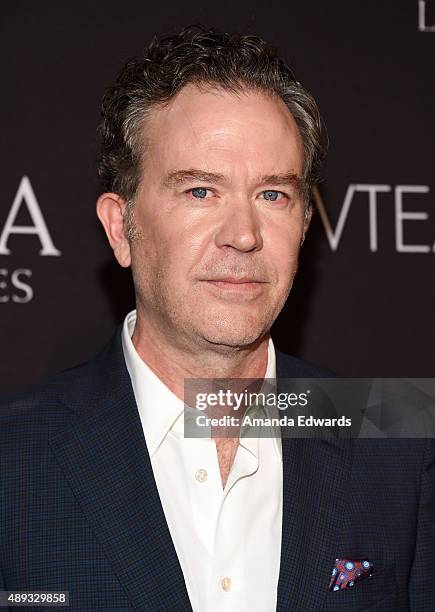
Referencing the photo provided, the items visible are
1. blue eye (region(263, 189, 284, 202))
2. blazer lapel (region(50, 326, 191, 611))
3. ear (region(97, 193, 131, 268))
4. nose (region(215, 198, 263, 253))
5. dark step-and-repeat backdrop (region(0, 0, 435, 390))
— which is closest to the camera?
blazer lapel (region(50, 326, 191, 611))

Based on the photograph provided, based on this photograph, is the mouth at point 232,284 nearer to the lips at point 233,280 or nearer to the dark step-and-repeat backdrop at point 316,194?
the lips at point 233,280

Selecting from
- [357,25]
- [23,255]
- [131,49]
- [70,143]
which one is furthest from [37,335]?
[357,25]

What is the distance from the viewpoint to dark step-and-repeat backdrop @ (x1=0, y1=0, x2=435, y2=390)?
2650mm

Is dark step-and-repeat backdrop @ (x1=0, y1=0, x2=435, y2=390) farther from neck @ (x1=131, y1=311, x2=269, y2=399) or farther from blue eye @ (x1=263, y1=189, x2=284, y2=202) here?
blue eye @ (x1=263, y1=189, x2=284, y2=202)

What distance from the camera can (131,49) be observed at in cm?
271

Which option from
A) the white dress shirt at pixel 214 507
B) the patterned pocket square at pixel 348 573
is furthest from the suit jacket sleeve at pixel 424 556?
the white dress shirt at pixel 214 507

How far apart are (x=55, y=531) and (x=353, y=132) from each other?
5.53 feet

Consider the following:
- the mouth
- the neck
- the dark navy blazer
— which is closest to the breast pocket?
the dark navy blazer

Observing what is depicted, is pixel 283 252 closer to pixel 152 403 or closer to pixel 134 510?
pixel 152 403

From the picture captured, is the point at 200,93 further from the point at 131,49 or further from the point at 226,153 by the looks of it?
the point at 131,49

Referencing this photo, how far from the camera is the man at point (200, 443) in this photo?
1.88 m

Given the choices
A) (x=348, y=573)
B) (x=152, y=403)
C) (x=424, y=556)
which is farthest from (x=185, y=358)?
(x=424, y=556)

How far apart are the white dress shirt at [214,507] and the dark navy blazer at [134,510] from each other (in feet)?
0.15

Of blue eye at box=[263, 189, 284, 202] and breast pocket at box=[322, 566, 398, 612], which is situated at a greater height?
blue eye at box=[263, 189, 284, 202]
